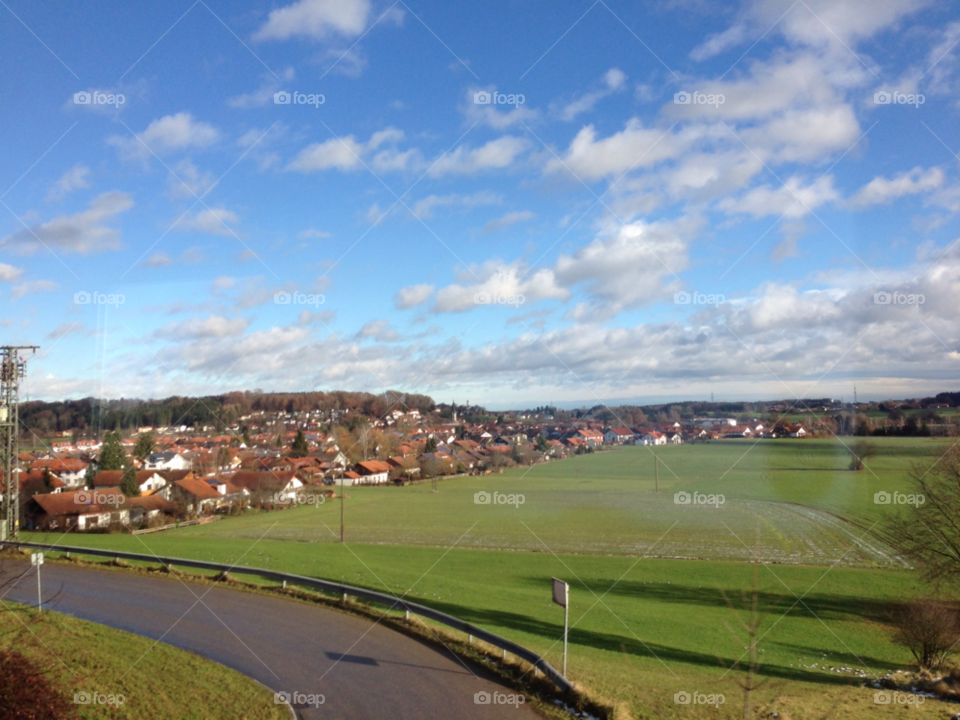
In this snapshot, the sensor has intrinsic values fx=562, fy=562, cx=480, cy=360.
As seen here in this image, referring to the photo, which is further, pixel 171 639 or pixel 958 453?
pixel 958 453

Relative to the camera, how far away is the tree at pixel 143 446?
3268 centimetres

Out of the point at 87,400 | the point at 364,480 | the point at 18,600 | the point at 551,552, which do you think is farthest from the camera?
the point at 364,480

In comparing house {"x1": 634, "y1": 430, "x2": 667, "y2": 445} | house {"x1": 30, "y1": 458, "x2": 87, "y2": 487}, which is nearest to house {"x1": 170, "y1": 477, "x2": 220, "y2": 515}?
house {"x1": 30, "y1": 458, "x2": 87, "y2": 487}

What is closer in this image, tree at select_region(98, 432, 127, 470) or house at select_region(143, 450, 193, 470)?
tree at select_region(98, 432, 127, 470)

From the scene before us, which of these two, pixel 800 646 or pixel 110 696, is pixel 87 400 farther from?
pixel 800 646

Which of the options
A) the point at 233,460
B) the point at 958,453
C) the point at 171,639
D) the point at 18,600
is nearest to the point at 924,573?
the point at 958,453

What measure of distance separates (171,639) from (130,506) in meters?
27.4

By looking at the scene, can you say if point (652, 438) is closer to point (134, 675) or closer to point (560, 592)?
point (560, 592)

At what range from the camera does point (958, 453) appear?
52.6 ft

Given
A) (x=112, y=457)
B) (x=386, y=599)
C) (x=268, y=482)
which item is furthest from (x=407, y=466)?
(x=386, y=599)

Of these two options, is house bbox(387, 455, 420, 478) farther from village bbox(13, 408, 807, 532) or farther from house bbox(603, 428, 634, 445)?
house bbox(603, 428, 634, 445)

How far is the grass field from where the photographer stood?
703 centimetres

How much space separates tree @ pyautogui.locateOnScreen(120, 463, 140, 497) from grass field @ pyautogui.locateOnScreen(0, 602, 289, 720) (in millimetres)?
26350

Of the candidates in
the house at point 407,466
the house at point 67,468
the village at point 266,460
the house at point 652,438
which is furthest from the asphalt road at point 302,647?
the house at point 652,438
